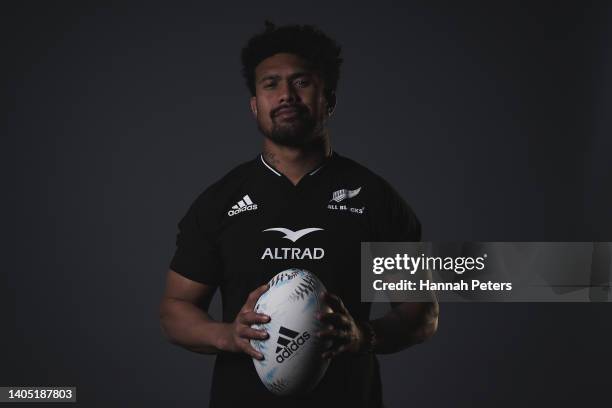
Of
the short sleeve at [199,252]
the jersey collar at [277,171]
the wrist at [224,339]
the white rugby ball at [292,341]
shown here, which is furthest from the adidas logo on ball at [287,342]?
the jersey collar at [277,171]

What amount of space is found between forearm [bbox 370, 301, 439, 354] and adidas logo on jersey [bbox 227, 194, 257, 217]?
1.31 ft

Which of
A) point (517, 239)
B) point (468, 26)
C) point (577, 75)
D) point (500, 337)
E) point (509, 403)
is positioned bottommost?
point (509, 403)

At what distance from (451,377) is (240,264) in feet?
5.27

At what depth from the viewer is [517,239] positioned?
9.53 feet

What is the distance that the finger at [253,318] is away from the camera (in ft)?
4.52

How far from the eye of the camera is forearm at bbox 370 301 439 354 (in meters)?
1.55

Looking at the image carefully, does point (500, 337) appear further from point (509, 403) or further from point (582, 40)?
point (582, 40)

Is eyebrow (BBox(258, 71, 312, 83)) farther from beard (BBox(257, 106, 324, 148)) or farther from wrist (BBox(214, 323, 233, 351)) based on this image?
wrist (BBox(214, 323, 233, 351))

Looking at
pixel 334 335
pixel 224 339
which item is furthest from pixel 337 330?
pixel 224 339

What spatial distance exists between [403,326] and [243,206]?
19.1 inches

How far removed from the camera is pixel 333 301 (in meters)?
1.42

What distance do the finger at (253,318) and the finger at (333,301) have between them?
0.13 metres

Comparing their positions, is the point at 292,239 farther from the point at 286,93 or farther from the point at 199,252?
the point at 286,93

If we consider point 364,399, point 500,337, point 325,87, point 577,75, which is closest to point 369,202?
point 325,87
